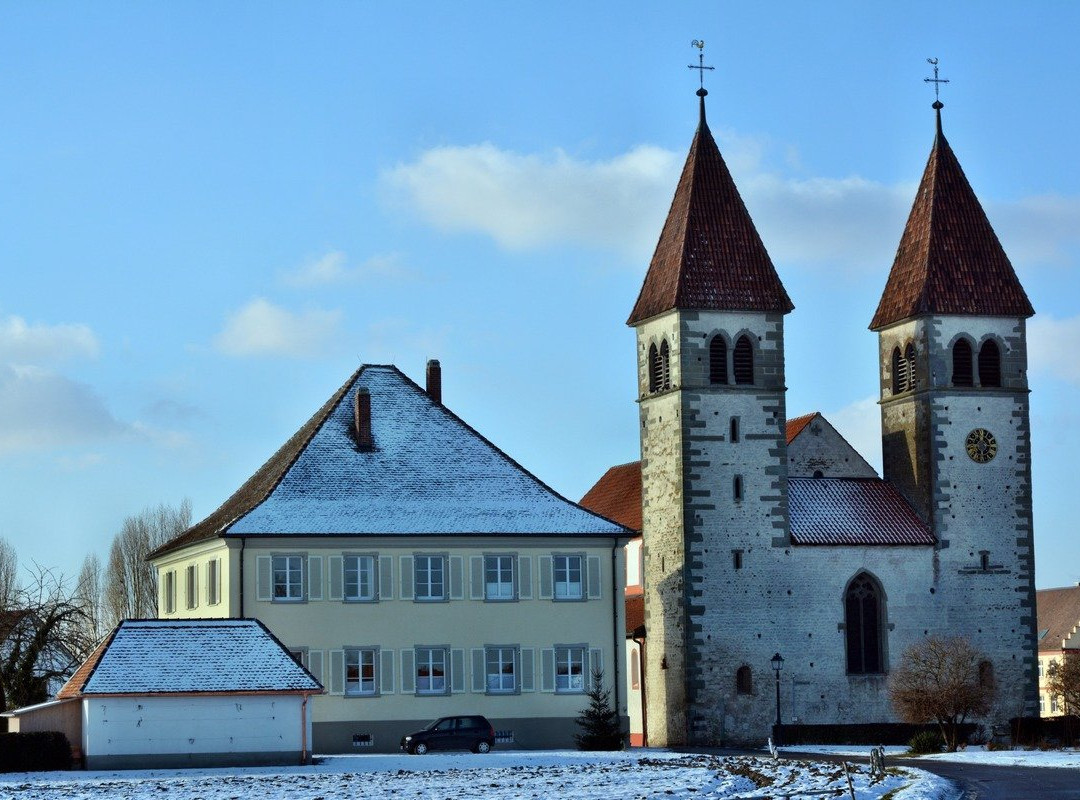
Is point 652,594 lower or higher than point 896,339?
lower

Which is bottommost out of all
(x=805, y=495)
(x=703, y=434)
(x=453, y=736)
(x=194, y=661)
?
(x=453, y=736)

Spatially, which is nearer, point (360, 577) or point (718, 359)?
point (360, 577)

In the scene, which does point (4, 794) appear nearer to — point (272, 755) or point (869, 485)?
point (272, 755)

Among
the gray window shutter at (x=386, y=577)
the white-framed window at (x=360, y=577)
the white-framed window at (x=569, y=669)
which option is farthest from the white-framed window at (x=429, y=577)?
the white-framed window at (x=569, y=669)

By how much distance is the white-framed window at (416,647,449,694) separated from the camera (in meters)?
65.2

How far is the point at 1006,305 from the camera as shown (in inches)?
2936

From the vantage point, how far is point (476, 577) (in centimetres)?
6606

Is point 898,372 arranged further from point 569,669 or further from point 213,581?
point 213,581

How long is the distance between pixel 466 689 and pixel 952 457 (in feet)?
62.4

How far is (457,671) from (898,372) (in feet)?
66.2

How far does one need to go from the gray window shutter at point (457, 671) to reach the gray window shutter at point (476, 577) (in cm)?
177

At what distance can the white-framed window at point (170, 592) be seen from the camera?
236 ft

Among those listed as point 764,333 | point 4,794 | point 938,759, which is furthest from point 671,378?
point 4,794

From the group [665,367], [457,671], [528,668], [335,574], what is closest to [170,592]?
[335,574]
